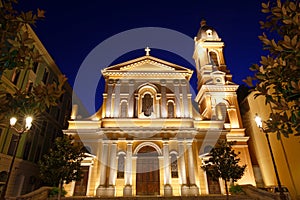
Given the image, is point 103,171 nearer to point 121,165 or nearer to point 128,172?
point 121,165

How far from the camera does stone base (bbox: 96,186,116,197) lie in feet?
60.6

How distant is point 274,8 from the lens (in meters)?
4.43

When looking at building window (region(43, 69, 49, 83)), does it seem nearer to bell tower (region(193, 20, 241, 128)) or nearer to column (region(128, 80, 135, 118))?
column (region(128, 80, 135, 118))

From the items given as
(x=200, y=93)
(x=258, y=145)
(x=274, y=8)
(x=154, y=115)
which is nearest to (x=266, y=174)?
(x=258, y=145)

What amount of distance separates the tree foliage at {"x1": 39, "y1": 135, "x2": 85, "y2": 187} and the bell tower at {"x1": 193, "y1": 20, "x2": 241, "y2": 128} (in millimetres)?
15398

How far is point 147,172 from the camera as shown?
806 inches

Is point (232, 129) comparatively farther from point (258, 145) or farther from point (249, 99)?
point (249, 99)

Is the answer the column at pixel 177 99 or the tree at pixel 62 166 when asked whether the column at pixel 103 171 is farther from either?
the column at pixel 177 99

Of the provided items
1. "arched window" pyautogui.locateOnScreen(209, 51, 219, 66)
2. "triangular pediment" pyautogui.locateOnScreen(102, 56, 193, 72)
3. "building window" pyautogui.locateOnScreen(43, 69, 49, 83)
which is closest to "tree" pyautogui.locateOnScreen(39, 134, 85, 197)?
"building window" pyautogui.locateOnScreen(43, 69, 49, 83)

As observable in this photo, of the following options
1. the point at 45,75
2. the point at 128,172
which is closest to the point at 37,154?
the point at 45,75

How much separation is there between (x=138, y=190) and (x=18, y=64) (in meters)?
18.2

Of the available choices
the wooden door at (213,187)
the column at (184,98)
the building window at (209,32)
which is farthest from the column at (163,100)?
the building window at (209,32)

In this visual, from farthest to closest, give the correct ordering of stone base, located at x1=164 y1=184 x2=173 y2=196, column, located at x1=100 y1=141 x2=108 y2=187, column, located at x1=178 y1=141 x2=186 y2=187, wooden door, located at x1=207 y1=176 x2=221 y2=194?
wooden door, located at x1=207 y1=176 x2=221 y2=194 < column, located at x1=178 y1=141 x2=186 y2=187 < column, located at x1=100 y1=141 x2=108 y2=187 < stone base, located at x1=164 y1=184 x2=173 y2=196

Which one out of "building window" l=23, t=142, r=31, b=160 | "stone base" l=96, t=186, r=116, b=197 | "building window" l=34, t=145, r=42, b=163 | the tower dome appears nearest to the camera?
"stone base" l=96, t=186, r=116, b=197
